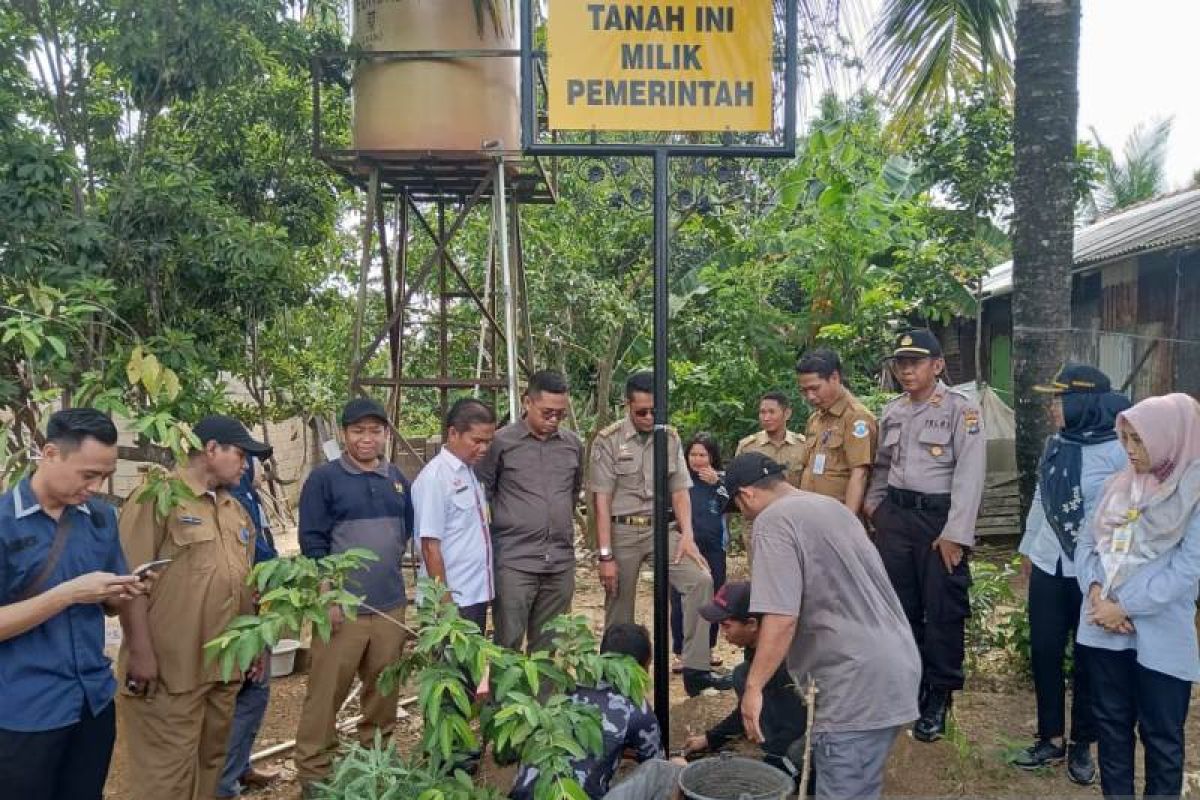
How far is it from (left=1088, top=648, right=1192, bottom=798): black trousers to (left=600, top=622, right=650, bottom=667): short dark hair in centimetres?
168

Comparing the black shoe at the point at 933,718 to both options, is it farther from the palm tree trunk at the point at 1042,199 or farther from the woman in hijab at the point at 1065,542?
the palm tree trunk at the point at 1042,199

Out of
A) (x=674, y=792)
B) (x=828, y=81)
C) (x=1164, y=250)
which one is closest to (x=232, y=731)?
(x=674, y=792)

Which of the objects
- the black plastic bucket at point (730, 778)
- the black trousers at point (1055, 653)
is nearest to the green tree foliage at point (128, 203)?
the black plastic bucket at point (730, 778)

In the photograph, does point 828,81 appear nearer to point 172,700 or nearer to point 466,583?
point 466,583

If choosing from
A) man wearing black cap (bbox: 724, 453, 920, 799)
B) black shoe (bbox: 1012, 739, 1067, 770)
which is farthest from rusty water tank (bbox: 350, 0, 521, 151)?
black shoe (bbox: 1012, 739, 1067, 770)

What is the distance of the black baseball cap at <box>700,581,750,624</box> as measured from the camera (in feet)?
11.1

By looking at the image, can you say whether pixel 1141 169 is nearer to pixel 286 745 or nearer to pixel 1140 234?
pixel 1140 234

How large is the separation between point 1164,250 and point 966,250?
188cm

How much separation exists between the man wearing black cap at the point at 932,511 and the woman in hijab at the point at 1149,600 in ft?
2.58

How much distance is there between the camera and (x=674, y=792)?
11.0 feet

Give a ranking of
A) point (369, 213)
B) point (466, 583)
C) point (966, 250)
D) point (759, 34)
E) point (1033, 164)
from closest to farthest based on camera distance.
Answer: point (759, 34)
point (466, 583)
point (1033, 164)
point (369, 213)
point (966, 250)

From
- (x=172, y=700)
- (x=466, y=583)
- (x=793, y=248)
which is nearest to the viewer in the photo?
(x=172, y=700)

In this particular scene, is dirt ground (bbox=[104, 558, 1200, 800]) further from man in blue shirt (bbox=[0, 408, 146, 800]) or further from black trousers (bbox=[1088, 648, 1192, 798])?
man in blue shirt (bbox=[0, 408, 146, 800])

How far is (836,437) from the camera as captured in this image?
475 cm
